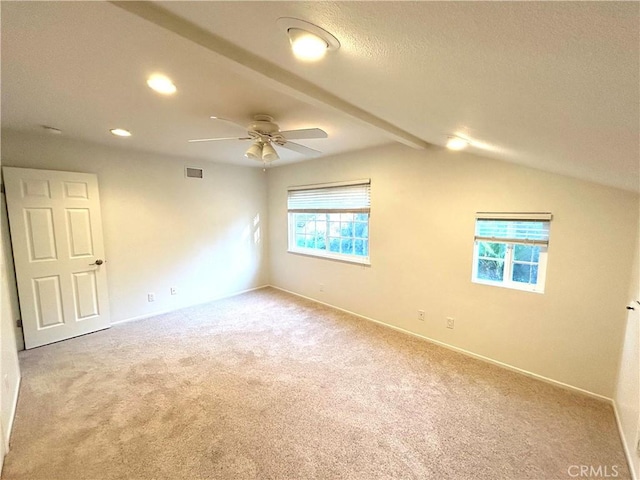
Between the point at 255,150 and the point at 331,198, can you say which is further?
the point at 331,198

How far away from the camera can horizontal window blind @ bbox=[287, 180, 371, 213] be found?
3623 mm

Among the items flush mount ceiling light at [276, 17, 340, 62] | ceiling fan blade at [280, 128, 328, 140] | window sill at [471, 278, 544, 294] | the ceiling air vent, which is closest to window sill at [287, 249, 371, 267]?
window sill at [471, 278, 544, 294]

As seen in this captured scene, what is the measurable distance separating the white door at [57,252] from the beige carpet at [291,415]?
318 mm

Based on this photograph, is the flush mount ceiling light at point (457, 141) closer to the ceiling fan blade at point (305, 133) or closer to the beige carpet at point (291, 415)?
the ceiling fan blade at point (305, 133)

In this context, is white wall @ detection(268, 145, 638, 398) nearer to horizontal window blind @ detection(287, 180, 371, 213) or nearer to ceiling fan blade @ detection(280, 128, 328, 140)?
horizontal window blind @ detection(287, 180, 371, 213)

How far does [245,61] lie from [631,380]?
300 centimetres

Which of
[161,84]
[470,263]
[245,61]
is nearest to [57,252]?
[161,84]

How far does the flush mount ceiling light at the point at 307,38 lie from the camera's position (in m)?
0.91

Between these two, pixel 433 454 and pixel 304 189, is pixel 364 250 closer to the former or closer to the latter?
pixel 304 189

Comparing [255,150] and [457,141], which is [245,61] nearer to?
[255,150]

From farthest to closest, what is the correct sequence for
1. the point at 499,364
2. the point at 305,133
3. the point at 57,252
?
the point at 57,252, the point at 499,364, the point at 305,133

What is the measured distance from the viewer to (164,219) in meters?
3.88

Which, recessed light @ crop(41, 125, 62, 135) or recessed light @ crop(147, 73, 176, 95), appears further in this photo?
recessed light @ crop(41, 125, 62, 135)

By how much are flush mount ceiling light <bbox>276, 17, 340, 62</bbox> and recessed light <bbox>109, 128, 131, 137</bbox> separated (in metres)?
2.39
